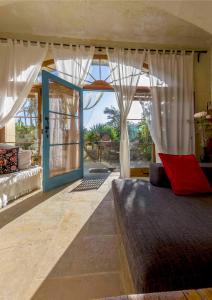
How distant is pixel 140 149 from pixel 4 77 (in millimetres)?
3166

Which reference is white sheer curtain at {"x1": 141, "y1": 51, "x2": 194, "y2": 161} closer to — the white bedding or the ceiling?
the ceiling

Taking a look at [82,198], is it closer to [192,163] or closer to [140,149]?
[192,163]

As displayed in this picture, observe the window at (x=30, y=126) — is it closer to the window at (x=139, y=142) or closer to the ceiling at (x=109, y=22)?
the ceiling at (x=109, y=22)

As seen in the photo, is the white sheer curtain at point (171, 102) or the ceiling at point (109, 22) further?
the white sheer curtain at point (171, 102)

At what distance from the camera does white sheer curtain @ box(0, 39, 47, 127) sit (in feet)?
11.9

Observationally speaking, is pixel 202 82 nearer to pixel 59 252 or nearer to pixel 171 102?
pixel 171 102

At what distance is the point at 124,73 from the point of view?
13.2 ft

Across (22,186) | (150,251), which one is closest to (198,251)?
(150,251)

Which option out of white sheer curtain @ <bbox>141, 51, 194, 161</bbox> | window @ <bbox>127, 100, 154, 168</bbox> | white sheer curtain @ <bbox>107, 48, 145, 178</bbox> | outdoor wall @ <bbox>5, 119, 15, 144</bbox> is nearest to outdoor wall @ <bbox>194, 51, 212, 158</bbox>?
white sheer curtain @ <bbox>141, 51, 194, 161</bbox>

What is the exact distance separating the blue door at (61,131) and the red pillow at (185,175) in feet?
7.01

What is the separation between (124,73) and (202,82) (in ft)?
5.58

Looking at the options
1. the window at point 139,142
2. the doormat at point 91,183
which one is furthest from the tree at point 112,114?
the doormat at point 91,183

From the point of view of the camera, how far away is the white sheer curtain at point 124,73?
13.1 ft

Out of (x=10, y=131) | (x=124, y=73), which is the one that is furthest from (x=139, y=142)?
(x=10, y=131)
